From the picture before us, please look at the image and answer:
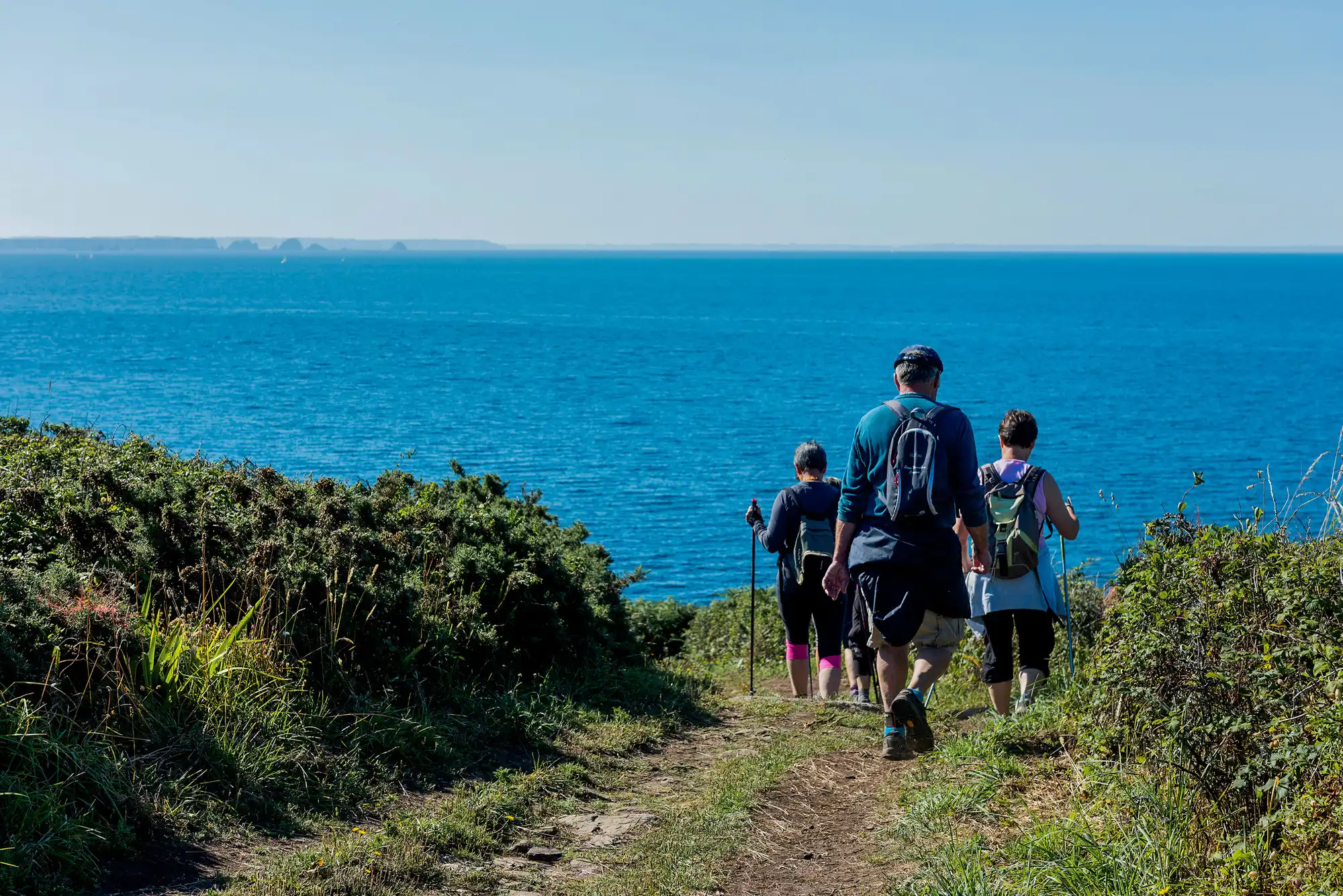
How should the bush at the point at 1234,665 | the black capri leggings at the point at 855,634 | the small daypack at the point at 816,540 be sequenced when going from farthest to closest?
the small daypack at the point at 816,540
the black capri leggings at the point at 855,634
the bush at the point at 1234,665

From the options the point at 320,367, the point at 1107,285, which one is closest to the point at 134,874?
the point at 320,367

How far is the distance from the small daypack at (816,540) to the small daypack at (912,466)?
1954 millimetres

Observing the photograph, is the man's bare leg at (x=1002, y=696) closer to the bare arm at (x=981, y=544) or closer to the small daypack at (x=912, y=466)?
the bare arm at (x=981, y=544)

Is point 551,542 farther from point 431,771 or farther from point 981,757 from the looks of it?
point 981,757

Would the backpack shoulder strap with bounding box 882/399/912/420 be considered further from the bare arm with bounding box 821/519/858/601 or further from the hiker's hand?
the hiker's hand

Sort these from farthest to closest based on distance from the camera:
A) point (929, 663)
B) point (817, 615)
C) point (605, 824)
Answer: point (817, 615), point (929, 663), point (605, 824)

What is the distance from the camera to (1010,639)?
7.34 m

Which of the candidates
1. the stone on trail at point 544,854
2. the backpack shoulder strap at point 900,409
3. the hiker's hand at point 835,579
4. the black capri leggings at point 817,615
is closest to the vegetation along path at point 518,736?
the stone on trail at point 544,854

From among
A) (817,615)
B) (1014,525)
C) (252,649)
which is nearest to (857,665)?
(817,615)

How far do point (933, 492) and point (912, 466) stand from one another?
17cm

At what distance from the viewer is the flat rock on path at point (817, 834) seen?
4.96 m

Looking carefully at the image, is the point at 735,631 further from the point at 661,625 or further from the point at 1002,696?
the point at 1002,696

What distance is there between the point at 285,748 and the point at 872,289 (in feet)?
563

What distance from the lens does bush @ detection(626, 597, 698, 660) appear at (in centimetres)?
1344
